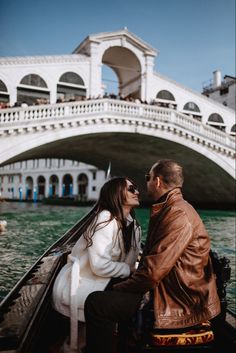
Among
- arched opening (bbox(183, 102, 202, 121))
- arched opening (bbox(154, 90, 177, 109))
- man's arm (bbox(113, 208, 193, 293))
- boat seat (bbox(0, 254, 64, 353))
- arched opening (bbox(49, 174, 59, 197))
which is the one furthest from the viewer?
arched opening (bbox(49, 174, 59, 197))

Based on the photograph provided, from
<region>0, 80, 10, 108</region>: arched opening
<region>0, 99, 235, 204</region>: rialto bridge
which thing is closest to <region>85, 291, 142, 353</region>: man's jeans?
<region>0, 99, 235, 204</region>: rialto bridge

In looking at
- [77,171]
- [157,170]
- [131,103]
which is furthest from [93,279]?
[77,171]

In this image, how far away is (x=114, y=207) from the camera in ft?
4.56

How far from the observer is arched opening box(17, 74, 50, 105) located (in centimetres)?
1109

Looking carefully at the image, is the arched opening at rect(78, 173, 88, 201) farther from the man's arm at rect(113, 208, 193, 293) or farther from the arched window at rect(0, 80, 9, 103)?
the man's arm at rect(113, 208, 193, 293)

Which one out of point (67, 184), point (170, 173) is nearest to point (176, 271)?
point (170, 173)

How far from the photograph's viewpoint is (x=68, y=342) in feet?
4.63

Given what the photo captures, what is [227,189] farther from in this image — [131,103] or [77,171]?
[77,171]

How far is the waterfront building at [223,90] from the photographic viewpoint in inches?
745

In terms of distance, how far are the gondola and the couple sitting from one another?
0.23 feet

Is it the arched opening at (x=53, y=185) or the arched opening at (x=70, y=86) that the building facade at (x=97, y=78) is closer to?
the arched opening at (x=70, y=86)

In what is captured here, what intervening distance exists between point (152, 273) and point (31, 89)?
11.2 metres

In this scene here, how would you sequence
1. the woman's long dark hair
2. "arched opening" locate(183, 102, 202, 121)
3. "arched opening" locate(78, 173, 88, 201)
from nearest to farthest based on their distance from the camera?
the woman's long dark hair → "arched opening" locate(183, 102, 202, 121) → "arched opening" locate(78, 173, 88, 201)

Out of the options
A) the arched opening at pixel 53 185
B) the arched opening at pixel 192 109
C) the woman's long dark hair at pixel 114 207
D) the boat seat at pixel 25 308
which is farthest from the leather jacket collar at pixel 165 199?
the arched opening at pixel 53 185
